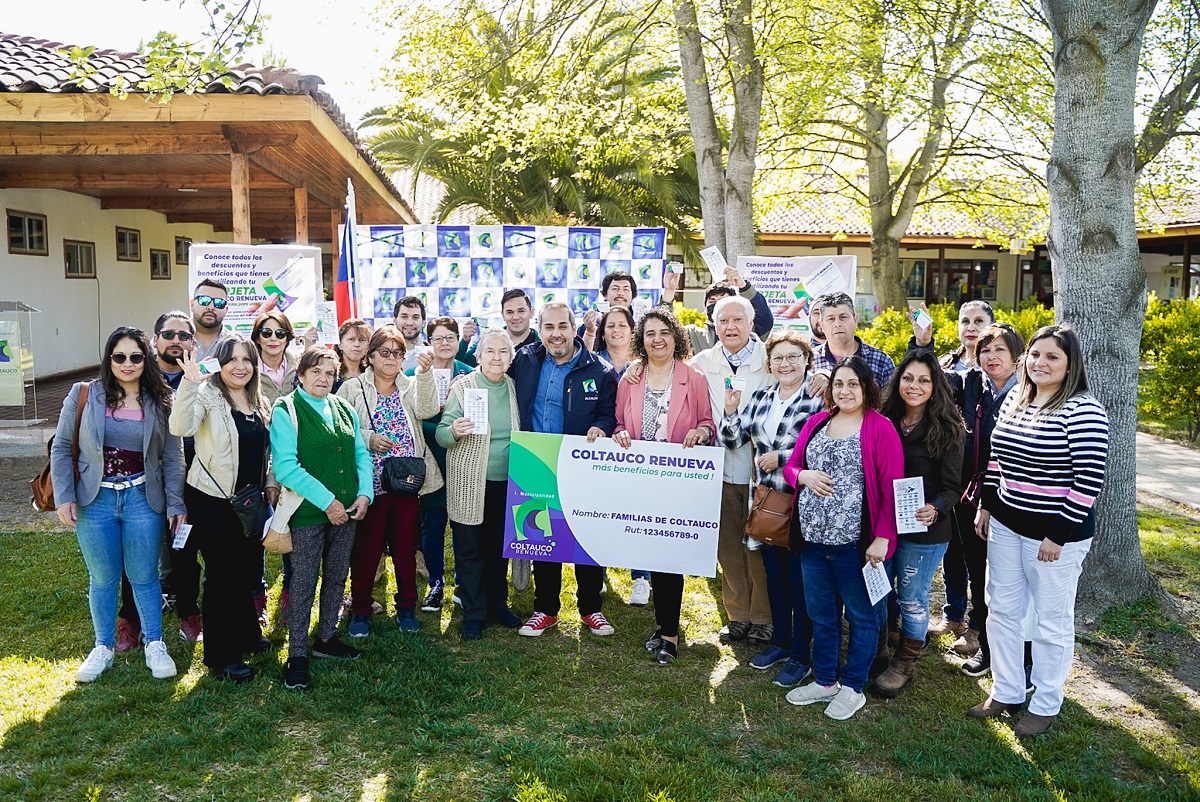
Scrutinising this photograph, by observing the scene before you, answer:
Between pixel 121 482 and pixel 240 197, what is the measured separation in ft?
17.1

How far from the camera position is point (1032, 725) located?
4102 mm

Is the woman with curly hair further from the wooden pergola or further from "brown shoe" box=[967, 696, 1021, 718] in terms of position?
the wooden pergola

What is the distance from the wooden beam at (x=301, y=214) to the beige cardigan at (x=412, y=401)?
23.9 ft

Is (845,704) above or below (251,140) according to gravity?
below

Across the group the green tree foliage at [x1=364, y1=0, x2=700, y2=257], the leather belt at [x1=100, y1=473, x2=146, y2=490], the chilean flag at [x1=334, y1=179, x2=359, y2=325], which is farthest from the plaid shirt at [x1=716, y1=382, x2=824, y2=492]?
the green tree foliage at [x1=364, y1=0, x2=700, y2=257]

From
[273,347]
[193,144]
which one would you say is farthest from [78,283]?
[273,347]

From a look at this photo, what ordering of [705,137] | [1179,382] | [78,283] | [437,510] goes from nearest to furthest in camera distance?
[437,510] < [705,137] < [1179,382] < [78,283]

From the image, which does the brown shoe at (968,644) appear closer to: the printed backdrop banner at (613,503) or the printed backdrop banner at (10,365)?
the printed backdrop banner at (613,503)

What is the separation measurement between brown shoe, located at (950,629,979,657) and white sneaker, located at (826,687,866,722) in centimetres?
100

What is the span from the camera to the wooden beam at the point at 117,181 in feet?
39.7

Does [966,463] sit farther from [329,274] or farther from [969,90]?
[329,274]

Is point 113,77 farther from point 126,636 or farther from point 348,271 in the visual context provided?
point 126,636

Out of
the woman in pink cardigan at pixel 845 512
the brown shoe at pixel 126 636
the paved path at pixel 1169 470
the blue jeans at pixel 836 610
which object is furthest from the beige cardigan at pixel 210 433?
the paved path at pixel 1169 470

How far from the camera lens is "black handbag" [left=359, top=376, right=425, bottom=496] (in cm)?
489
